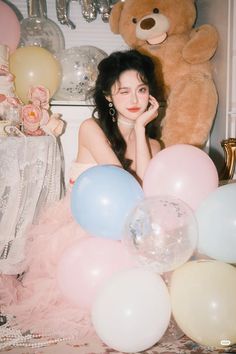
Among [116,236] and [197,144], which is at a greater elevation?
[197,144]

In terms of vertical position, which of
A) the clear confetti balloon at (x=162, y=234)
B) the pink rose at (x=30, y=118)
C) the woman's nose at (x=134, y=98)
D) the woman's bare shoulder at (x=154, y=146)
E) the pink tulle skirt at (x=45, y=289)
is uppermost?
the woman's nose at (x=134, y=98)

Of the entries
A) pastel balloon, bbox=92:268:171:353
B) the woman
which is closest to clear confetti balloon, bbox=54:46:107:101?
the woman

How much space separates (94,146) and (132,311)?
99cm

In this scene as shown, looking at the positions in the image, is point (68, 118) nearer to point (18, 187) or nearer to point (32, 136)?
point (32, 136)

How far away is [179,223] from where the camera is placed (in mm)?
1128

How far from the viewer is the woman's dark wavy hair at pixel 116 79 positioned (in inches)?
69.2

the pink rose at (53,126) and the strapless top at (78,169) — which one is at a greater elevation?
the pink rose at (53,126)

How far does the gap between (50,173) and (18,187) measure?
0.24 m

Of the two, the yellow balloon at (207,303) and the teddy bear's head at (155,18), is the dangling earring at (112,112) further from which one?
the yellow balloon at (207,303)

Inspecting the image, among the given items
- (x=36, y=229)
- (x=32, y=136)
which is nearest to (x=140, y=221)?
(x=36, y=229)

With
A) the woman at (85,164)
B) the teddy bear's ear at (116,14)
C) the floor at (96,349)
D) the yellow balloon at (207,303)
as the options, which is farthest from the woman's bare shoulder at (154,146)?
the floor at (96,349)

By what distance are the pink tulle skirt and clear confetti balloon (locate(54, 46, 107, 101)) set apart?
964mm

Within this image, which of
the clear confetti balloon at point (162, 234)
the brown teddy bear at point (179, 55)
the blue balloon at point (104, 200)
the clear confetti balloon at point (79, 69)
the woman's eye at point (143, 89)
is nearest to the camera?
the clear confetti balloon at point (162, 234)

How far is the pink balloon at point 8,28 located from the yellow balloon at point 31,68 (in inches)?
2.7
